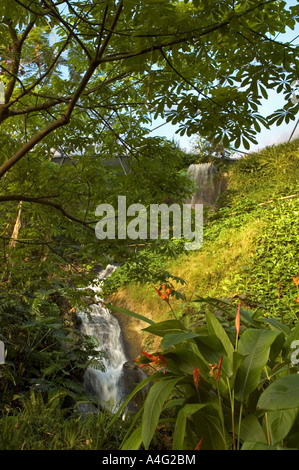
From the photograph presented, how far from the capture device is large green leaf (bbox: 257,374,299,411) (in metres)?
1.23

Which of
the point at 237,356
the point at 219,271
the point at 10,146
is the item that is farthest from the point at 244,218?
the point at 237,356

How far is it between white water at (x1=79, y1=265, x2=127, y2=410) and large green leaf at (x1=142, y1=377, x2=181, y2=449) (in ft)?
12.0

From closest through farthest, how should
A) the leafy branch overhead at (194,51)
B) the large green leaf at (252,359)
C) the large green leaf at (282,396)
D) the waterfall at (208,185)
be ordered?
the large green leaf at (282,396) < the large green leaf at (252,359) < the leafy branch overhead at (194,51) < the waterfall at (208,185)

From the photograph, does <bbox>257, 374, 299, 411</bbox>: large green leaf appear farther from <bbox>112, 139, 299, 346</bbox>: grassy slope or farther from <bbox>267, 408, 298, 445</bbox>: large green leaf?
<bbox>112, 139, 299, 346</bbox>: grassy slope

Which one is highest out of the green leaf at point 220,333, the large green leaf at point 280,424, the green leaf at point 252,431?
the green leaf at point 220,333

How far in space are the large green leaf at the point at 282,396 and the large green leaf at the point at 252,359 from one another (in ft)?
0.87

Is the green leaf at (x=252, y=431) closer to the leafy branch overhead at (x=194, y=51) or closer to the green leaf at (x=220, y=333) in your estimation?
the green leaf at (x=220, y=333)

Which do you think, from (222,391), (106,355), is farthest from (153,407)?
(106,355)

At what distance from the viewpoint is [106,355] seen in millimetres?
5254

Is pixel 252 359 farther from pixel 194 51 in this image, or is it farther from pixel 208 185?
pixel 208 185

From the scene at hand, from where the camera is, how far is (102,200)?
331 cm

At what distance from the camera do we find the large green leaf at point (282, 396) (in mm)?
1227

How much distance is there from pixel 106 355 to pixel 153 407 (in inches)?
157

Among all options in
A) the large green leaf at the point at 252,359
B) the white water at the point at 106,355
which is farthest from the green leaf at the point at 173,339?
the white water at the point at 106,355
